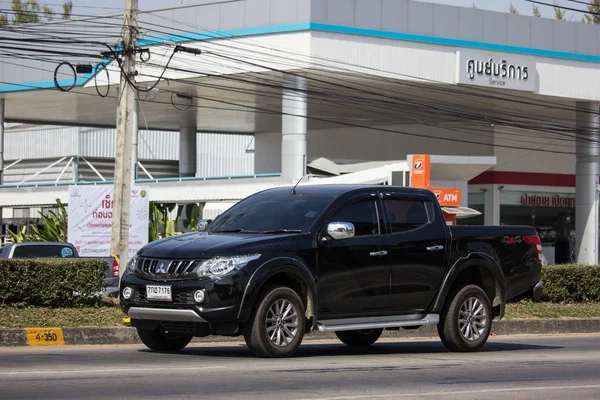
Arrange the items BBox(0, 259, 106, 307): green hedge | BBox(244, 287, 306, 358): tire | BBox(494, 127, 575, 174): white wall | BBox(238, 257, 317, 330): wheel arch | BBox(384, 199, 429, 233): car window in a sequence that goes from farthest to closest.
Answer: BBox(494, 127, 575, 174): white wall
BBox(0, 259, 106, 307): green hedge
BBox(384, 199, 429, 233): car window
BBox(244, 287, 306, 358): tire
BBox(238, 257, 317, 330): wheel arch

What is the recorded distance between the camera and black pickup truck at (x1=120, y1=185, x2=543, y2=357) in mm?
11820

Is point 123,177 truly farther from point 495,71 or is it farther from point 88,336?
point 495,71

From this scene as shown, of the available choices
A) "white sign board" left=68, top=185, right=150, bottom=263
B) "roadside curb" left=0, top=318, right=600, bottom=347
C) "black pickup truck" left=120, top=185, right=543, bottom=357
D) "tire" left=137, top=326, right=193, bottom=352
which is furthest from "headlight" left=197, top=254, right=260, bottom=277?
"white sign board" left=68, top=185, right=150, bottom=263

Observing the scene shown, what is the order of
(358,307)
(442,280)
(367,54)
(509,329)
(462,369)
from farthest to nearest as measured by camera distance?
(367,54) < (509,329) < (442,280) < (358,307) < (462,369)

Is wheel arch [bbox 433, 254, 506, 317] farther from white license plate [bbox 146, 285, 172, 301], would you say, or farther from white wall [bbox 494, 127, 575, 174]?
white wall [bbox 494, 127, 575, 174]

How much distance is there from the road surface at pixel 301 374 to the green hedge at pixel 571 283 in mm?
6009

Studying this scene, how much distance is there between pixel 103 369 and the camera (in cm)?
1085

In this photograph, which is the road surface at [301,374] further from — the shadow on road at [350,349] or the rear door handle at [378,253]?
the rear door handle at [378,253]

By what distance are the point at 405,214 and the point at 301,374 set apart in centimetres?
351

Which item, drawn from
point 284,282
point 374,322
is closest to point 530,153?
point 374,322

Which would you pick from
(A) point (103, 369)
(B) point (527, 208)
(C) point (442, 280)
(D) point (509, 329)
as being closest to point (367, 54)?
(B) point (527, 208)

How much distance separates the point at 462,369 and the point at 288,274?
6.76 feet

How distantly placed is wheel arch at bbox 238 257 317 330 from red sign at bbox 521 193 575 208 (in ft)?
139

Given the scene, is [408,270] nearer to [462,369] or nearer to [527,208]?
[462,369]
